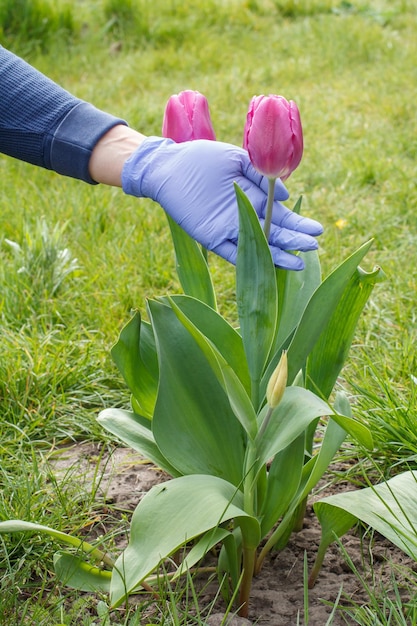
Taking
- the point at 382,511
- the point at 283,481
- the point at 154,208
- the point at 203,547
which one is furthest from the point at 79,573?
the point at 154,208

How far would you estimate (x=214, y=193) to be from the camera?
1.36 metres

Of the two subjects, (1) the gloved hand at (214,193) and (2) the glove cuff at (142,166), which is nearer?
(1) the gloved hand at (214,193)

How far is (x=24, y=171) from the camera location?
10.3 feet

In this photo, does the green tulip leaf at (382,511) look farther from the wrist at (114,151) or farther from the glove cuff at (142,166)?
the wrist at (114,151)

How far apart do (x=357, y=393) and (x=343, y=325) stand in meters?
0.49

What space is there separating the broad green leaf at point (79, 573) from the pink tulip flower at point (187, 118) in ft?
2.29

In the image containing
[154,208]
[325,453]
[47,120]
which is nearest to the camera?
[325,453]

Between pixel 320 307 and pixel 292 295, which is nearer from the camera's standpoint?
pixel 320 307

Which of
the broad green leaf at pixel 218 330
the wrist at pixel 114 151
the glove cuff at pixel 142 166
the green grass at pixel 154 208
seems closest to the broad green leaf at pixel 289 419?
the broad green leaf at pixel 218 330

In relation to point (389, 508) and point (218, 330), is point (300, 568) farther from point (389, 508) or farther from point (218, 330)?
point (218, 330)

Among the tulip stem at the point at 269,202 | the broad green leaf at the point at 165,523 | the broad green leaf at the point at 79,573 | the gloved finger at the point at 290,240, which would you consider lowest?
the broad green leaf at the point at 79,573

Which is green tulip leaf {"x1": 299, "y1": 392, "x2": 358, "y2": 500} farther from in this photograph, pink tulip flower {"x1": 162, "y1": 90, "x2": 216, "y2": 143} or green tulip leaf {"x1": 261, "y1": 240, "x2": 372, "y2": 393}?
pink tulip flower {"x1": 162, "y1": 90, "x2": 216, "y2": 143}

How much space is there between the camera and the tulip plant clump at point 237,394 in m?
1.06

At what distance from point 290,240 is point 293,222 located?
60 millimetres
